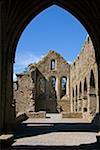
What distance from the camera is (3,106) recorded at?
1262cm

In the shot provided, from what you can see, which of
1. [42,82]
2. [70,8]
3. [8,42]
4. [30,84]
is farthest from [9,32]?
[42,82]

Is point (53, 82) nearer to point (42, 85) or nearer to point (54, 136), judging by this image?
point (42, 85)

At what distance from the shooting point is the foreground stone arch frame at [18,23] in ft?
42.8

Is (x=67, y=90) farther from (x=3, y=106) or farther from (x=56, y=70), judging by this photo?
(x=3, y=106)

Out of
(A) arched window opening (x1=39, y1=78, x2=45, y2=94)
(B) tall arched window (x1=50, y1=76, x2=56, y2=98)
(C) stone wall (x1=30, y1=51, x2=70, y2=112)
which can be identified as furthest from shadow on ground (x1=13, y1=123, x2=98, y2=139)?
(B) tall arched window (x1=50, y1=76, x2=56, y2=98)

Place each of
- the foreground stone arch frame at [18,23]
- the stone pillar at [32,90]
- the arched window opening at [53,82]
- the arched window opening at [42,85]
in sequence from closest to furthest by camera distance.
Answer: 1. the foreground stone arch frame at [18,23]
2. the stone pillar at [32,90]
3. the arched window opening at [42,85]
4. the arched window opening at [53,82]

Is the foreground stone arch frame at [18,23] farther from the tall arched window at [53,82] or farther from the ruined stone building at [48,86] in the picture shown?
the tall arched window at [53,82]

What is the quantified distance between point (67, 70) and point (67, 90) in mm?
2025

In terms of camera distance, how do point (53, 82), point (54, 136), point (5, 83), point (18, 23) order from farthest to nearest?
1. point (53, 82)
2. point (18, 23)
3. point (5, 83)
4. point (54, 136)

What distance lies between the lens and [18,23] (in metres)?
14.0

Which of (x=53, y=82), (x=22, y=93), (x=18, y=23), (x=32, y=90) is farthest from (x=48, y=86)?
(x=18, y=23)

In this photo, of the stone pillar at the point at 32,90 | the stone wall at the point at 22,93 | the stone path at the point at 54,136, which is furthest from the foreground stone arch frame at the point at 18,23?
the stone wall at the point at 22,93

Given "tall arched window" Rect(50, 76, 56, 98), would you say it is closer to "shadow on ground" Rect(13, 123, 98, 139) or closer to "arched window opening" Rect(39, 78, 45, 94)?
"arched window opening" Rect(39, 78, 45, 94)

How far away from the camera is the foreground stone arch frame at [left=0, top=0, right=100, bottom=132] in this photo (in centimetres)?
1305
